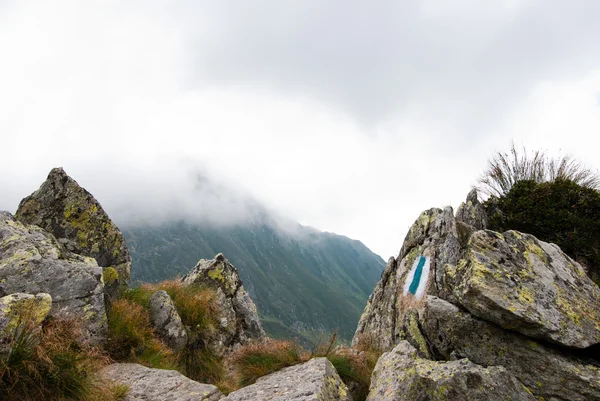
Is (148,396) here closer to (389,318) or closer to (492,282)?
(492,282)

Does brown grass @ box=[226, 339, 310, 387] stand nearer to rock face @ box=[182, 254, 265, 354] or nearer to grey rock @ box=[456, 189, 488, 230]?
rock face @ box=[182, 254, 265, 354]

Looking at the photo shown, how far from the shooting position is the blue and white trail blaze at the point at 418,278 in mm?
11749

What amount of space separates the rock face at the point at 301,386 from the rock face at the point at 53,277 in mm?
4845

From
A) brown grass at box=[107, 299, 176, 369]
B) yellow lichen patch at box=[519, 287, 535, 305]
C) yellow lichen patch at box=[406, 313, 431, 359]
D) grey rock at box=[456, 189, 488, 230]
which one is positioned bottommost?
brown grass at box=[107, 299, 176, 369]

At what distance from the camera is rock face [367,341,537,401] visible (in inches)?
217

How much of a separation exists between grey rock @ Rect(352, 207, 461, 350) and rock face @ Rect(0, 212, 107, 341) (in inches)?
344

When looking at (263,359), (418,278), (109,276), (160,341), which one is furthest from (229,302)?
(418,278)

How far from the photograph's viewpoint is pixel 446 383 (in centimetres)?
571

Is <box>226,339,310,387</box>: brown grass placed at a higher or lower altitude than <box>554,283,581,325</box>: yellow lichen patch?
lower

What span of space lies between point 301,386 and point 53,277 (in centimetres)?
721

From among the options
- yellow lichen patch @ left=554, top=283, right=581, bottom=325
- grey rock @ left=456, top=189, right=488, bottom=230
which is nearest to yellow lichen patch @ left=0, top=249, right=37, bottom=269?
yellow lichen patch @ left=554, top=283, right=581, bottom=325

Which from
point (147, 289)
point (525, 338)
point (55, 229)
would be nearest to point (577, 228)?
point (525, 338)

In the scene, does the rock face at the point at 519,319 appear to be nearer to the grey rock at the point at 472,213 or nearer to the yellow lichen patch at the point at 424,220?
the yellow lichen patch at the point at 424,220

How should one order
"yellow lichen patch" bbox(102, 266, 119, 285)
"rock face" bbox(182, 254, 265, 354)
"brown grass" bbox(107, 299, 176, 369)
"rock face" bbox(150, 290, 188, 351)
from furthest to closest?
"rock face" bbox(182, 254, 265, 354) < "yellow lichen patch" bbox(102, 266, 119, 285) < "rock face" bbox(150, 290, 188, 351) < "brown grass" bbox(107, 299, 176, 369)
